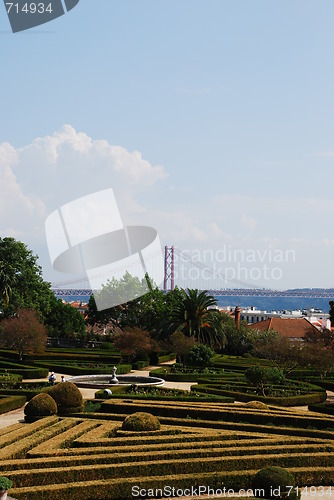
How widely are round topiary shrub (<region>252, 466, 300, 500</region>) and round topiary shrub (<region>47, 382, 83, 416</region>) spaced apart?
44.7 feet

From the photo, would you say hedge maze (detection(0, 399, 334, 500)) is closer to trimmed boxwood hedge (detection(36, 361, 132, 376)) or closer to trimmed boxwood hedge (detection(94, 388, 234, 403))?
trimmed boxwood hedge (detection(94, 388, 234, 403))

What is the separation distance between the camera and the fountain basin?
41800 millimetres

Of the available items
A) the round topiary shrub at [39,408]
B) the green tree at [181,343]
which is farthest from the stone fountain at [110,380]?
the round topiary shrub at [39,408]

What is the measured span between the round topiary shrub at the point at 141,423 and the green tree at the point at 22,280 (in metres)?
44.3

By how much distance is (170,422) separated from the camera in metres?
26.1

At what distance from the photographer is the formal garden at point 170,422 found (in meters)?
18.3

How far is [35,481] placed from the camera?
58.5 feet

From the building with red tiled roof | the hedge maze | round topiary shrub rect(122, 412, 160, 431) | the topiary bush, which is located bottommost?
the hedge maze

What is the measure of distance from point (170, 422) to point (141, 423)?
9.08ft

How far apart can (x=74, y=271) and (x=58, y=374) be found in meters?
9.86

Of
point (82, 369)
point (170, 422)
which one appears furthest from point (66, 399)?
point (82, 369)

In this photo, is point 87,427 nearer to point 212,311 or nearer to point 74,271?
point 74,271

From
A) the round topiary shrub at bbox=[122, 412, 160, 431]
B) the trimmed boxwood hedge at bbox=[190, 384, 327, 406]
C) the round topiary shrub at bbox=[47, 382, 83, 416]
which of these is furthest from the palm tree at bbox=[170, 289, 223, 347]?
the round topiary shrub at bbox=[122, 412, 160, 431]

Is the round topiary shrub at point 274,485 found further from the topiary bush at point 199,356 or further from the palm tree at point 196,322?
the palm tree at point 196,322
